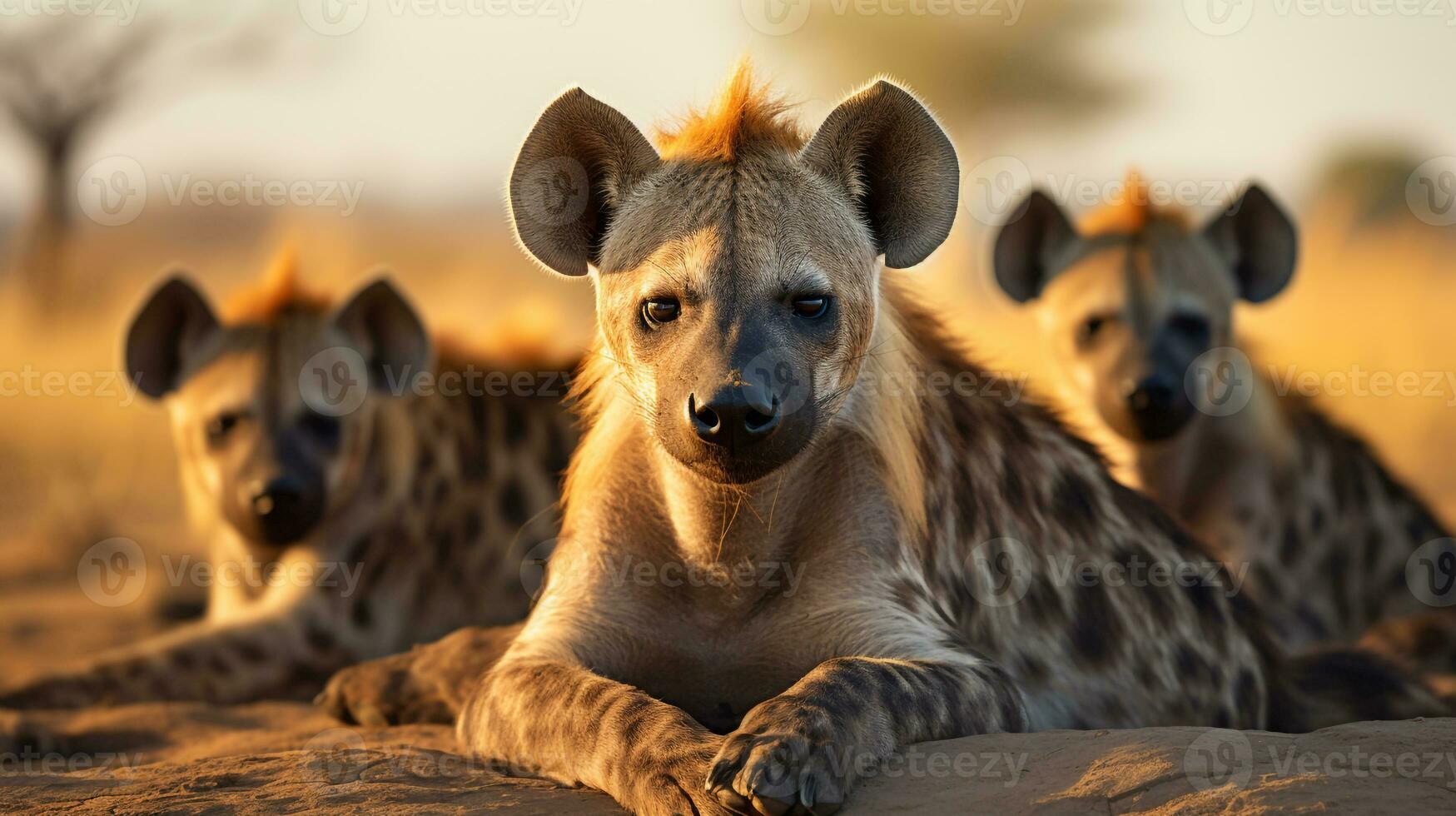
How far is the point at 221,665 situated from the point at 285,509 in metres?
0.50

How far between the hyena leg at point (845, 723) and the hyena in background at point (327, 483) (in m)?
2.19

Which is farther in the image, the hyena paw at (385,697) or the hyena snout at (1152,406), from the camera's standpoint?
the hyena snout at (1152,406)

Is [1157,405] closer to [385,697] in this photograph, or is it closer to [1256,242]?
[1256,242]

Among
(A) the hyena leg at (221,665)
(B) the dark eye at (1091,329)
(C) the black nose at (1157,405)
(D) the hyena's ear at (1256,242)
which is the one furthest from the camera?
(D) the hyena's ear at (1256,242)

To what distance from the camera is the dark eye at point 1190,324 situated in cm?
578

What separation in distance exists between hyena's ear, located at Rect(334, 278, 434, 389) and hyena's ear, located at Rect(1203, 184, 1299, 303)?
9.40ft

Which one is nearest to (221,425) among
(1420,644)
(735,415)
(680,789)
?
(735,415)

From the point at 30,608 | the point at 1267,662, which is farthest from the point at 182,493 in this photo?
the point at 1267,662

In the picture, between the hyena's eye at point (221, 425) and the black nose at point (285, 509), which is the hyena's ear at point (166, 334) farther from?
the black nose at point (285, 509)

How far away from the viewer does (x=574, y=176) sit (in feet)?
11.5

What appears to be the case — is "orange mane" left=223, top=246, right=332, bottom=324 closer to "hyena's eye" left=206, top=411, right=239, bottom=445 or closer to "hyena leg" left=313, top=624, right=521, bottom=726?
"hyena's eye" left=206, top=411, right=239, bottom=445

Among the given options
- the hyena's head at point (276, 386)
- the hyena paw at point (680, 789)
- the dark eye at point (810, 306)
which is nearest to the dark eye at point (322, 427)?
the hyena's head at point (276, 386)

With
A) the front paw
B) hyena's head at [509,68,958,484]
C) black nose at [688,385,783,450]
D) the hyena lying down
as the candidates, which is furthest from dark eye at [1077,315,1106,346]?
the front paw

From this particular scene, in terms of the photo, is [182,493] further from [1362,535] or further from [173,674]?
[1362,535]
